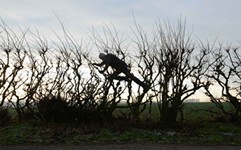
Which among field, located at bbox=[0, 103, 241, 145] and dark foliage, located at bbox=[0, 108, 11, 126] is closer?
field, located at bbox=[0, 103, 241, 145]

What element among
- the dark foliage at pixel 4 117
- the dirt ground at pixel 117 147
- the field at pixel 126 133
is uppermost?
the dark foliage at pixel 4 117

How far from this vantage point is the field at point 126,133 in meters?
12.8

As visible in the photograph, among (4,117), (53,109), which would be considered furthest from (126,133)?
(4,117)

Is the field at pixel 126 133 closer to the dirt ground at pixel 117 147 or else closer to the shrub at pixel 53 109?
the dirt ground at pixel 117 147

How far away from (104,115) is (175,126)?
2930 mm

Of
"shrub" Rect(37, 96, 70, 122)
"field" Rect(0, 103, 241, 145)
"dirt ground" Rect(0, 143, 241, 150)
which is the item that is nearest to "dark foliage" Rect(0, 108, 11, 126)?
"field" Rect(0, 103, 241, 145)

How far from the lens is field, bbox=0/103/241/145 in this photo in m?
12.8

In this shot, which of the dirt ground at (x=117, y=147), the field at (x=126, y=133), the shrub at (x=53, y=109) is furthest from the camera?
the shrub at (x=53, y=109)

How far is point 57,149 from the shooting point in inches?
455

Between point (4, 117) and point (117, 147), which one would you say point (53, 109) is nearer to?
point (4, 117)

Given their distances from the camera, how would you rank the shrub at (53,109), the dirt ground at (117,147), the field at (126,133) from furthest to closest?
the shrub at (53,109)
the field at (126,133)
the dirt ground at (117,147)

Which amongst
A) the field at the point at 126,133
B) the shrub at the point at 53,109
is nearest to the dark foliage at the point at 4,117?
the field at the point at 126,133

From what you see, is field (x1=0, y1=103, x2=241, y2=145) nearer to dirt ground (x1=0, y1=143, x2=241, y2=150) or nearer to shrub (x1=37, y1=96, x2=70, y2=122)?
dirt ground (x1=0, y1=143, x2=241, y2=150)

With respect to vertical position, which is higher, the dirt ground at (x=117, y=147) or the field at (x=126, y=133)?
the field at (x=126, y=133)
